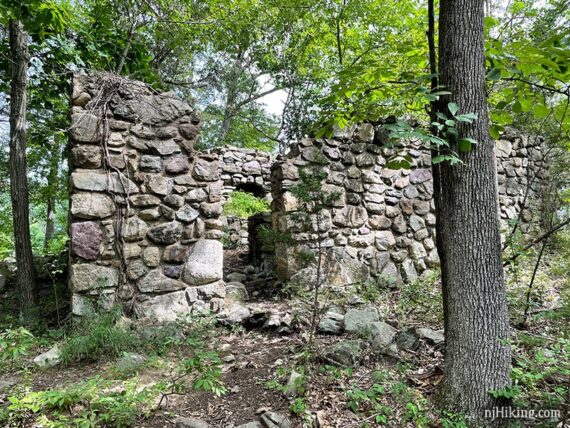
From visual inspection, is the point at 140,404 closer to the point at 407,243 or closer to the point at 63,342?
the point at 63,342

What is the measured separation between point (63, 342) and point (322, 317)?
2228 millimetres

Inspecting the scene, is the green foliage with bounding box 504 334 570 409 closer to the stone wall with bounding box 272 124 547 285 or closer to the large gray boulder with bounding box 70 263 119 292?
the stone wall with bounding box 272 124 547 285

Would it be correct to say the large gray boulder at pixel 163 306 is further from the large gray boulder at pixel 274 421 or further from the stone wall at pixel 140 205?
the large gray boulder at pixel 274 421

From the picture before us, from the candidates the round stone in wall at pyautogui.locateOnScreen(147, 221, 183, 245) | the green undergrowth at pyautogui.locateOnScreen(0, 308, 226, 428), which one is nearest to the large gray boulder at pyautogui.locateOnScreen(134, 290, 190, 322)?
the green undergrowth at pyautogui.locateOnScreen(0, 308, 226, 428)

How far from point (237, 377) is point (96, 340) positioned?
3.88 feet

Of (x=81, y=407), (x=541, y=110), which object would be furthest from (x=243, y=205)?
(x=541, y=110)

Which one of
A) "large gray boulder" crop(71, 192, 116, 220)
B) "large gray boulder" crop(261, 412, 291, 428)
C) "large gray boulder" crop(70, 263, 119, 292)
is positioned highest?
"large gray boulder" crop(71, 192, 116, 220)

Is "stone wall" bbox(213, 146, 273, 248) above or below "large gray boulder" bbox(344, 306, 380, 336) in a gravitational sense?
above

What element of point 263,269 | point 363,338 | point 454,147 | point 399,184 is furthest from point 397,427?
point 399,184

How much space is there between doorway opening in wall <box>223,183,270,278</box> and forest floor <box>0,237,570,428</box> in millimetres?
2414

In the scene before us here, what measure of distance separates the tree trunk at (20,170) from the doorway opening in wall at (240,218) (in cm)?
242

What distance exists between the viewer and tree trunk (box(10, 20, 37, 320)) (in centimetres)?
366

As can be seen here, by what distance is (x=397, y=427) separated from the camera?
6.54ft

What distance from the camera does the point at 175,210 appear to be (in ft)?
11.7
